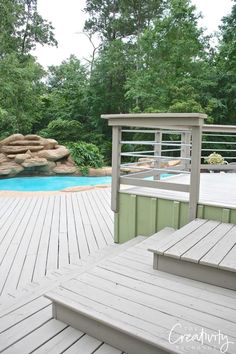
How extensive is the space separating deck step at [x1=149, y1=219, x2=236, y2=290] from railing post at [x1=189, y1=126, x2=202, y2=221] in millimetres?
343

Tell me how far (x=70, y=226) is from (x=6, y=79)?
Answer: 7.10 m

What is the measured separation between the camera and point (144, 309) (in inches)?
62.1

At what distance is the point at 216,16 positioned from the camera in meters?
11.3

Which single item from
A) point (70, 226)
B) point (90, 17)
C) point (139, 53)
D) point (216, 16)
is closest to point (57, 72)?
point (90, 17)

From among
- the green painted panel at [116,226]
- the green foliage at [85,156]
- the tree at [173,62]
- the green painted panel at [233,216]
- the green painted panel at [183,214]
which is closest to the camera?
the green painted panel at [233,216]

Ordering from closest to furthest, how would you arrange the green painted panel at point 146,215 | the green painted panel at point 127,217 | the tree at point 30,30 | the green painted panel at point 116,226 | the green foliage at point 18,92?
the green painted panel at point 146,215 < the green painted panel at point 127,217 < the green painted panel at point 116,226 < the green foliage at point 18,92 < the tree at point 30,30

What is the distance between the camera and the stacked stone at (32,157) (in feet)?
31.2

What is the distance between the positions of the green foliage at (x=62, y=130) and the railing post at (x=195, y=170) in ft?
34.1

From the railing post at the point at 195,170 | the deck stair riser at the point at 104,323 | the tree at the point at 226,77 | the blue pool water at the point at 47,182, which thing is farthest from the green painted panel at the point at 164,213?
the tree at the point at 226,77

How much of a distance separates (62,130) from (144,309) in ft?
38.3

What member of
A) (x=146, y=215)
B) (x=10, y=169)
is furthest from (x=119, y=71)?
(x=146, y=215)

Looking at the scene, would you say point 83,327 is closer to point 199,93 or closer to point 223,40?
point 199,93

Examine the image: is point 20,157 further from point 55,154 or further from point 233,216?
point 233,216

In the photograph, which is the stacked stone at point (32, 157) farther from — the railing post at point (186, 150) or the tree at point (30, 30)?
the railing post at point (186, 150)
